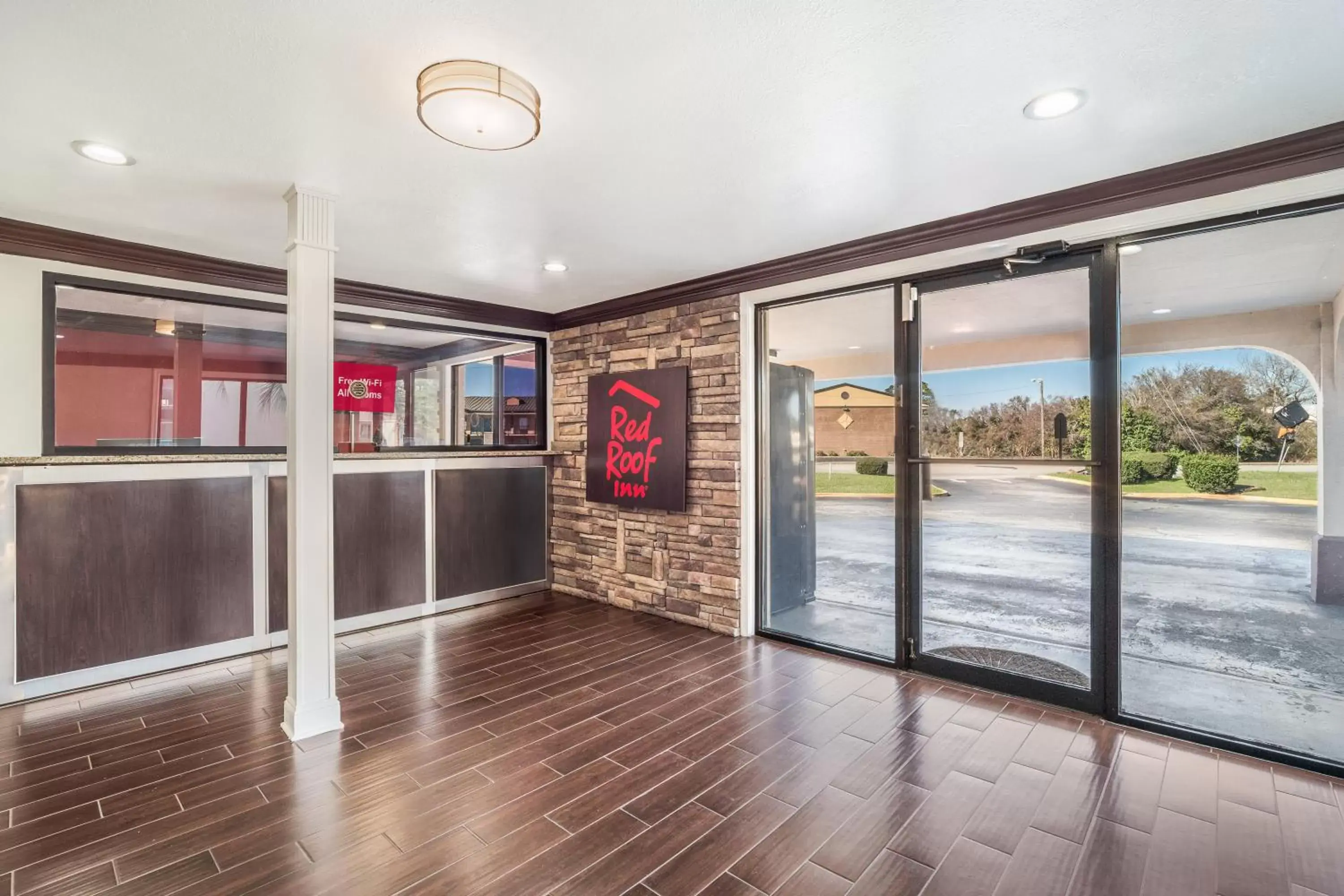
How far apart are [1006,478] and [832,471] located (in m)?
1.14

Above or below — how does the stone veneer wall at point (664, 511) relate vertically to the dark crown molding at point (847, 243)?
below

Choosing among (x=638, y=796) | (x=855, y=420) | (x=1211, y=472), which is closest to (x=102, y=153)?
(x=638, y=796)

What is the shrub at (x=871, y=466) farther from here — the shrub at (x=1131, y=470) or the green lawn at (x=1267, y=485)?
the green lawn at (x=1267, y=485)

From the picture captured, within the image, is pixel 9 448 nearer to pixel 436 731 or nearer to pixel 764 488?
pixel 436 731

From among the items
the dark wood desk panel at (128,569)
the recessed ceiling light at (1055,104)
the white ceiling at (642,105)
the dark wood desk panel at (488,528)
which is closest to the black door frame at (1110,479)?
the white ceiling at (642,105)

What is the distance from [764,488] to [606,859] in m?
2.92

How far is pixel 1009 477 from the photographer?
11.6 ft

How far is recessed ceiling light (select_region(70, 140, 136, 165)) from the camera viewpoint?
2551 millimetres

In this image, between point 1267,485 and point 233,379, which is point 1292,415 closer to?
point 1267,485

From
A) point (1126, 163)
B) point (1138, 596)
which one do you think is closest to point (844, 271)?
point (1126, 163)

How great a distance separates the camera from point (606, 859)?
209 cm

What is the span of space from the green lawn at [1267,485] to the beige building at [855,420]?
54.5 inches

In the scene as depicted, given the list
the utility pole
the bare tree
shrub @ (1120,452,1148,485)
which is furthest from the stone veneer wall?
the bare tree

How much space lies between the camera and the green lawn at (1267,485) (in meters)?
2.75
